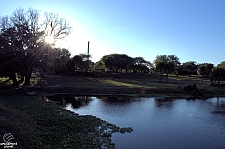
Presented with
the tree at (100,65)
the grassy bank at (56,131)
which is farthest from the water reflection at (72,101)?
the tree at (100,65)

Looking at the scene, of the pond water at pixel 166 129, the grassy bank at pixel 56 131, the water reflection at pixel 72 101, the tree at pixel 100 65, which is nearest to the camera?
the grassy bank at pixel 56 131

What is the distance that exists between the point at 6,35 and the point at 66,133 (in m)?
29.1

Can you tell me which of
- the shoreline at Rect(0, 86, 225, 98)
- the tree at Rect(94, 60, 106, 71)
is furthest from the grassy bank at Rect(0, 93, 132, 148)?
the tree at Rect(94, 60, 106, 71)

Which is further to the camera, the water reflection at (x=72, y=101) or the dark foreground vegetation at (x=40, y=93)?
the water reflection at (x=72, y=101)

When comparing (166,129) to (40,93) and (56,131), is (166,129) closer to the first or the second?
(56,131)

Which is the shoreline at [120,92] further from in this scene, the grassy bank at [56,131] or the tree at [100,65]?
the tree at [100,65]

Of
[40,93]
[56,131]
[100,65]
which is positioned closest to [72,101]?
[40,93]

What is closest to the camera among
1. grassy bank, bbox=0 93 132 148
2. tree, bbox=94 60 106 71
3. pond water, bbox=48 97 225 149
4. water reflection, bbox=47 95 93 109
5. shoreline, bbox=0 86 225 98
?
grassy bank, bbox=0 93 132 148

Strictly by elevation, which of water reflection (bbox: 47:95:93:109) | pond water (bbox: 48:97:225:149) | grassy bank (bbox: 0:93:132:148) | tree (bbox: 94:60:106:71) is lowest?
pond water (bbox: 48:97:225:149)

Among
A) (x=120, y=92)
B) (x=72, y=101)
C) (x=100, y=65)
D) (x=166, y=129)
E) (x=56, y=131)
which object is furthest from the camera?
(x=100, y=65)

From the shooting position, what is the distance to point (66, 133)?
13.7 m

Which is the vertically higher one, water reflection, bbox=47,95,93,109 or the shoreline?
the shoreline

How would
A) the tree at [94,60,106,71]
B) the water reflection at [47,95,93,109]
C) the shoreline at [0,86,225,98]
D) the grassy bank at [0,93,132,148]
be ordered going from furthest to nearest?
the tree at [94,60,106,71], the shoreline at [0,86,225,98], the water reflection at [47,95,93,109], the grassy bank at [0,93,132,148]

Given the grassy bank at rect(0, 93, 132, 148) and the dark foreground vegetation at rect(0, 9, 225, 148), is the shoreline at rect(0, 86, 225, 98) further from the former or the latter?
the grassy bank at rect(0, 93, 132, 148)
